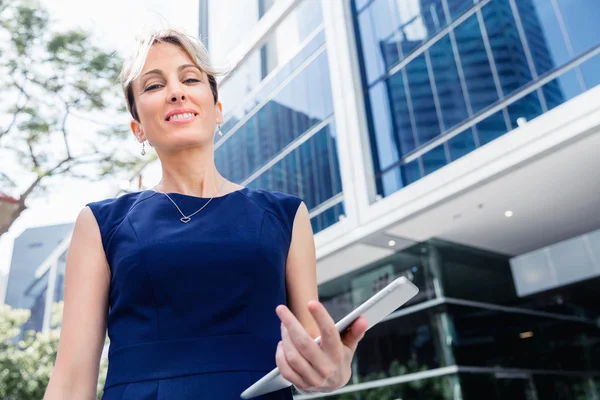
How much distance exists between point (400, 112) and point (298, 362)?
10304 mm

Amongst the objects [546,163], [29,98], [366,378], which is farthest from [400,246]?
[29,98]

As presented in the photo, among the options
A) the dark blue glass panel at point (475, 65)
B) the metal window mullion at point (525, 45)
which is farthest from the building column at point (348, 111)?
the metal window mullion at point (525, 45)

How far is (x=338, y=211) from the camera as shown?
11008 mm

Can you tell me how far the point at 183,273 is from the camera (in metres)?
0.83

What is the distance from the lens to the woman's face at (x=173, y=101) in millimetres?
966

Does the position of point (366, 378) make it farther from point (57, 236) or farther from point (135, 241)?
point (57, 236)

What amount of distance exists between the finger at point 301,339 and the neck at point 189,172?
50 centimetres

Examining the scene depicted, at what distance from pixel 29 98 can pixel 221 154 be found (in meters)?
8.87

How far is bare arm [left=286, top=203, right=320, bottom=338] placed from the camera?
0.93 meters

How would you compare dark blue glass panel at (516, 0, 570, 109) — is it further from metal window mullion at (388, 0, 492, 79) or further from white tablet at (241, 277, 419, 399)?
white tablet at (241, 277, 419, 399)

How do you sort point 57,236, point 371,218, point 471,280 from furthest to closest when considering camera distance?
1. point 57,236
2. point 471,280
3. point 371,218

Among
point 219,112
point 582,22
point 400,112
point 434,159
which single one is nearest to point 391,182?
point 434,159

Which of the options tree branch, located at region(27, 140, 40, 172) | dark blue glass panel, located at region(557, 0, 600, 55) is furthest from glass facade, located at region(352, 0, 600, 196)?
tree branch, located at region(27, 140, 40, 172)

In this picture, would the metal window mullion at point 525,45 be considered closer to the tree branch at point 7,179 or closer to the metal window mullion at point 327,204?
the metal window mullion at point 327,204
